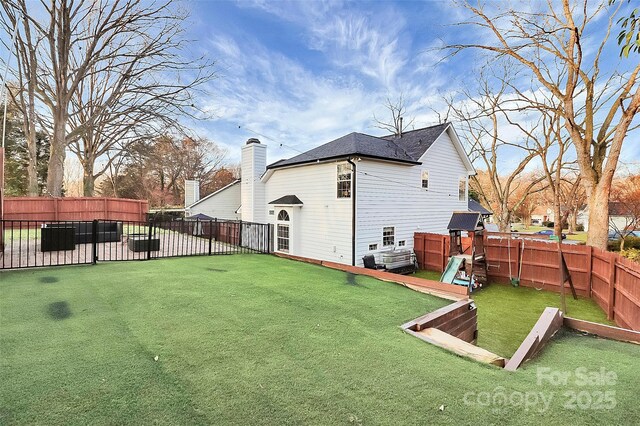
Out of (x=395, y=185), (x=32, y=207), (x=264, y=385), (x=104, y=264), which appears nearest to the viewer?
(x=264, y=385)

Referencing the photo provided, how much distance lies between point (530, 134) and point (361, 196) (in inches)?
600

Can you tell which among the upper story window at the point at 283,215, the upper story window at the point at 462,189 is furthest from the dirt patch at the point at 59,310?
the upper story window at the point at 462,189

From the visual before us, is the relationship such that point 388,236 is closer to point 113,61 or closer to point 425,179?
point 425,179

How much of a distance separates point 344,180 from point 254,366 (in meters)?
9.34

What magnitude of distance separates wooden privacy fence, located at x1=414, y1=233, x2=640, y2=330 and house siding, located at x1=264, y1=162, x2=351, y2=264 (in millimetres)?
4045

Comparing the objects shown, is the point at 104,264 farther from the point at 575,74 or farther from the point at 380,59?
the point at 575,74

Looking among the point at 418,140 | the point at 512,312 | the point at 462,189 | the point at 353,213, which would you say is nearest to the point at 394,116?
the point at 462,189

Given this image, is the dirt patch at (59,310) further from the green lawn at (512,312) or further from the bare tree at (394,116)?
the bare tree at (394,116)

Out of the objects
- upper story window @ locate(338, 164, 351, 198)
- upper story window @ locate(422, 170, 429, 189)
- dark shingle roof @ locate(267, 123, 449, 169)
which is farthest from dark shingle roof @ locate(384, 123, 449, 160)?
upper story window @ locate(338, 164, 351, 198)

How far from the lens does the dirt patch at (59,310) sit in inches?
147

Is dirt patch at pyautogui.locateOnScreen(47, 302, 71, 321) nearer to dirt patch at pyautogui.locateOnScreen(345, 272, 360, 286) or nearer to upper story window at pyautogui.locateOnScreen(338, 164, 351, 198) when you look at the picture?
dirt patch at pyautogui.locateOnScreen(345, 272, 360, 286)

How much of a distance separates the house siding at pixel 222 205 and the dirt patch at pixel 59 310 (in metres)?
16.8

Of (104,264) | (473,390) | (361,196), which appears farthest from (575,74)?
(104,264)

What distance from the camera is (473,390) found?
2.40m
